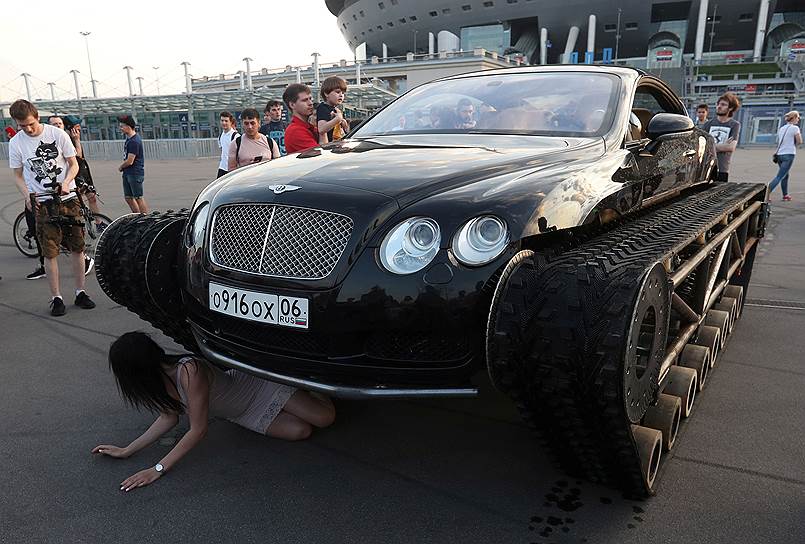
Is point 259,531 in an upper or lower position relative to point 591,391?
lower

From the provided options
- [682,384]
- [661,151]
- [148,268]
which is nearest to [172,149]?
[148,268]

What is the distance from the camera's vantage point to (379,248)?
2293mm

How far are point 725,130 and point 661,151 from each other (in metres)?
5.82

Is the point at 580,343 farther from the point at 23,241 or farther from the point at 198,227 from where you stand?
the point at 23,241

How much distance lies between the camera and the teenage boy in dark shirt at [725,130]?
824 centimetres

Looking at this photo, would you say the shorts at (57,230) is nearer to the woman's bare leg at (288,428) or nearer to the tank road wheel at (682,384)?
the woman's bare leg at (288,428)

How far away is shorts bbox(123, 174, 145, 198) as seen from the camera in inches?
354

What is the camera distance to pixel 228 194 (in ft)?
8.93

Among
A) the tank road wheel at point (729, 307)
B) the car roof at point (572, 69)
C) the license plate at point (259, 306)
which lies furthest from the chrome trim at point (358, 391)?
the tank road wheel at point (729, 307)

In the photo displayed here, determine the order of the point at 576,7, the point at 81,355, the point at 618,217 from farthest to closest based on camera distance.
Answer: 1. the point at 576,7
2. the point at 81,355
3. the point at 618,217

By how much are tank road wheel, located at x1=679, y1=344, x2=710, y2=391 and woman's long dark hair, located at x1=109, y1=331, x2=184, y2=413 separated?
9.16 ft

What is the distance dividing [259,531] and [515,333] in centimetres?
126

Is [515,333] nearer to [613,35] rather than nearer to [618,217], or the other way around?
[618,217]

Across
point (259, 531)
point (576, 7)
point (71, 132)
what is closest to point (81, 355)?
point (259, 531)
